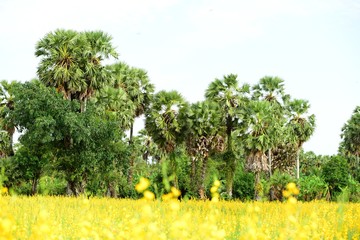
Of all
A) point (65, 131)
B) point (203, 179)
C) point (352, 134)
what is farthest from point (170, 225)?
point (352, 134)

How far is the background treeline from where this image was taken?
34938mm

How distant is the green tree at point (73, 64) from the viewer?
37.0 meters

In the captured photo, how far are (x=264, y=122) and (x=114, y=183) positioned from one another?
46.5 feet

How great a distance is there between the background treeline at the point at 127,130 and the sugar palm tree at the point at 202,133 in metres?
0.09

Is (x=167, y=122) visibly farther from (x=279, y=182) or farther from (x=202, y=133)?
(x=279, y=182)

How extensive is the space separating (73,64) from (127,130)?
1211 centimetres

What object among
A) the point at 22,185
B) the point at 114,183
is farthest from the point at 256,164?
the point at 22,185

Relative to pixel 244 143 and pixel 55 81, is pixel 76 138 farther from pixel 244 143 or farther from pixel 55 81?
pixel 244 143

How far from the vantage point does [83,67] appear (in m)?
38.0

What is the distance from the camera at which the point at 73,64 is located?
122ft

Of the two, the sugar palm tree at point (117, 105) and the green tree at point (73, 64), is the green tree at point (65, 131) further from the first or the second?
the sugar palm tree at point (117, 105)

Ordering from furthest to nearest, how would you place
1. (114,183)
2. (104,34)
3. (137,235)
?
(114,183) < (104,34) < (137,235)

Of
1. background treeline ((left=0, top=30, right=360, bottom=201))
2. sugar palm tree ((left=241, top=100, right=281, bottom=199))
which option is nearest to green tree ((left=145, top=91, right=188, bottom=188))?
background treeline ((left=0, top=30, right=360, bottom=201))

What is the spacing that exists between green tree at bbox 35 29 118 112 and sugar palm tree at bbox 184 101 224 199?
970cm
